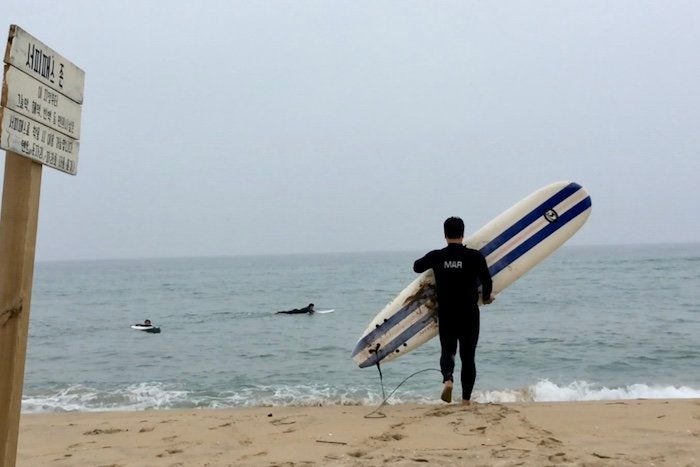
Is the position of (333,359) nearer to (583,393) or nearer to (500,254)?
(583,393)

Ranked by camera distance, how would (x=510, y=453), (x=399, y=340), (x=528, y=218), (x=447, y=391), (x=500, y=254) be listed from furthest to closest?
(x=528, y=218), (x=500, y=254), (x=399, y=340), (x=447, y=391), (x=510, y=453)

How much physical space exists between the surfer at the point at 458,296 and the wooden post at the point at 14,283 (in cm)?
311

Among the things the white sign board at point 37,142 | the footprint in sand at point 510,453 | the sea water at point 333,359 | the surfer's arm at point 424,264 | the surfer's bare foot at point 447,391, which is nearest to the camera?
the white sign board at point 37,142

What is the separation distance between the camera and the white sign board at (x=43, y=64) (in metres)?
2.03

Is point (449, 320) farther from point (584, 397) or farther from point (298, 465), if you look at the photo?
point (584, 397)

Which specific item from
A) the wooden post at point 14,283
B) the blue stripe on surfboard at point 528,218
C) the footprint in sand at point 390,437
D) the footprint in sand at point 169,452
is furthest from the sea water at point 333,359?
the wooden post at point 14,283

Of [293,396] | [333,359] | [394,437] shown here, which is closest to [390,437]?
[394,437]

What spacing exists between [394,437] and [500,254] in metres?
2.41

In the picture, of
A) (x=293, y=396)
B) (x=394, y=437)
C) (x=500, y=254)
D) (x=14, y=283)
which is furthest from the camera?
(x=293, y=396)

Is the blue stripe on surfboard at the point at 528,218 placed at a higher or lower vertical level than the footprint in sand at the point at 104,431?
higher

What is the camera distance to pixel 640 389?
7.91 m

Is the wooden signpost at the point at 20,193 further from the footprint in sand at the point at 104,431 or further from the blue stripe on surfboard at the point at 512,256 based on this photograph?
the blue stripe on surfboard at the point at 512,256

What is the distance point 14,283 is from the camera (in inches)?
85.7

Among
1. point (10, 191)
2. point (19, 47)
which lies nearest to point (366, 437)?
point (10, 191)
